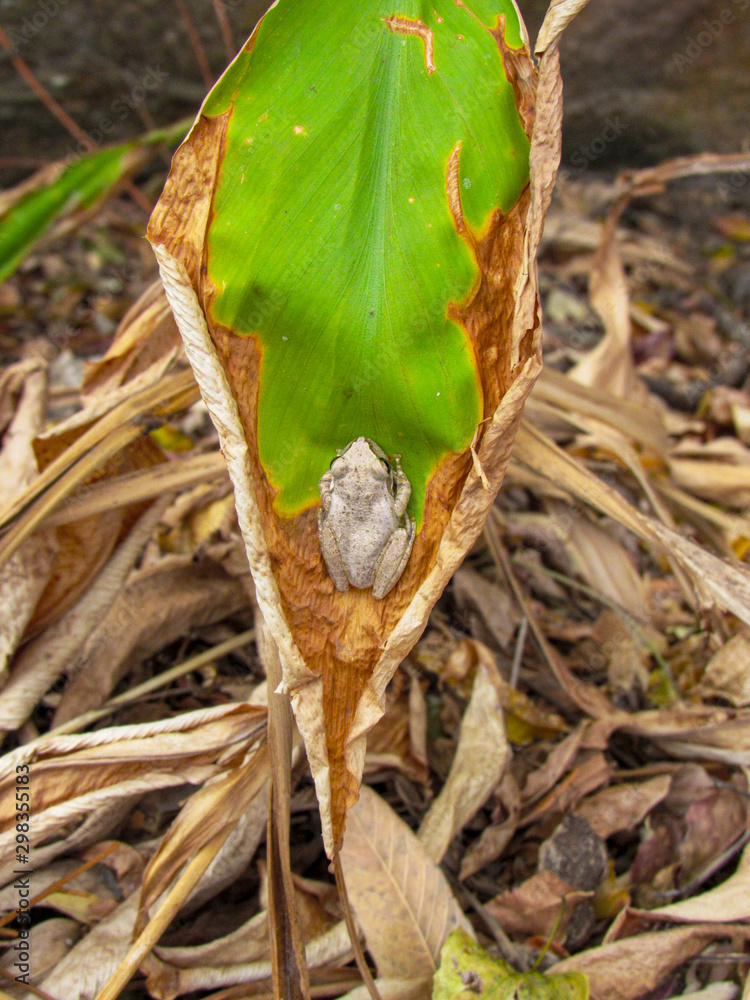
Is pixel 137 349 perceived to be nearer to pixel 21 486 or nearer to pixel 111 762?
pixel 21 486

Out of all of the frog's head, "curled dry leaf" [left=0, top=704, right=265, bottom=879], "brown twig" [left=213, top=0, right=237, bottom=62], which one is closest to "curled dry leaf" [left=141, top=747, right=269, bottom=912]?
"curled dry leaf" [left=0, top=704, right=265, bottom=879]

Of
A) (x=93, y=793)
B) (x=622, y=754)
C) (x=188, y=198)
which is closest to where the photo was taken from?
(x=188, y=198)

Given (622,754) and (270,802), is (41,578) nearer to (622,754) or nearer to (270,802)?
(270,802)

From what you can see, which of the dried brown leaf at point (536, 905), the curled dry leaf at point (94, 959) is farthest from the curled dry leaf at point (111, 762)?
the dried brown leaf at point (536, 905)

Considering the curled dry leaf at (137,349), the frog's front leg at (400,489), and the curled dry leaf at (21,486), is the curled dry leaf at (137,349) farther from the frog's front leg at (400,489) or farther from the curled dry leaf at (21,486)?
the frog's front leg at (400,489)

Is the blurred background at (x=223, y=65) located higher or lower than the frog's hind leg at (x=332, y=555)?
higher

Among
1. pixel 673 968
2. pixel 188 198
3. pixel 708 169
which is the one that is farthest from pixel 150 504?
pixel 708 169
